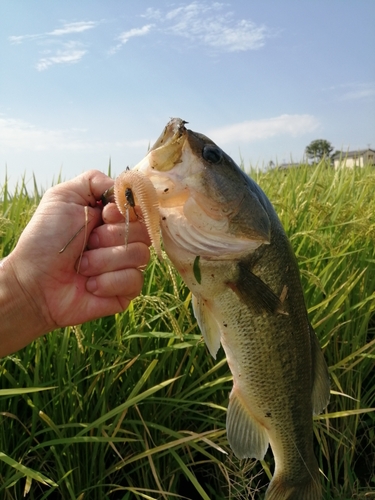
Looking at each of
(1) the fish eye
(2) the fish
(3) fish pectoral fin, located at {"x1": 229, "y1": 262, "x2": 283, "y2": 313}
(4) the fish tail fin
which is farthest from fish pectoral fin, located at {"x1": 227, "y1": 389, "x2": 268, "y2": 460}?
(1) the fish eye

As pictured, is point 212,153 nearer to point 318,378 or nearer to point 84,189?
point 84,189

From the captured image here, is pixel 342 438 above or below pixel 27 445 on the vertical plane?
below

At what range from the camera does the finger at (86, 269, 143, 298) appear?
1.81 m

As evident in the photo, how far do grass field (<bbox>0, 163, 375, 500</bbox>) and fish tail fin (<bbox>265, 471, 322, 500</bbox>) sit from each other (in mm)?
299

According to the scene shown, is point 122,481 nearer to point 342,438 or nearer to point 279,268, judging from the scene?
point 342,438

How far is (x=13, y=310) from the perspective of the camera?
1.93 metres

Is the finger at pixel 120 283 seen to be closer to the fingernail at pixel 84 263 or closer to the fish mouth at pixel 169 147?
the fingernail at pixel 84 263

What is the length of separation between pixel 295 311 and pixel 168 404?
873 millimetres

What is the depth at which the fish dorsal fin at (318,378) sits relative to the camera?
6.45ft

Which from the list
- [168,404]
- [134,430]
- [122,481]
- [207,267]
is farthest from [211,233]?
[122,481]

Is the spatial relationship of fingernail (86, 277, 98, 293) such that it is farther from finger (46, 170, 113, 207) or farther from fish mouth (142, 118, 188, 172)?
fish mouth (142, 118, 188, 172)

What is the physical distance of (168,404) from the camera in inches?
92.9

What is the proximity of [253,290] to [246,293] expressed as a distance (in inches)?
1.0

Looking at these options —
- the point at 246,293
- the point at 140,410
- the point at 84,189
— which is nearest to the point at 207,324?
the point at 246,293
